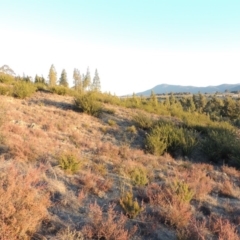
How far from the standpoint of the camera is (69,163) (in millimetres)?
7988

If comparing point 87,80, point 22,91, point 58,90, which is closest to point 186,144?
point 22,91

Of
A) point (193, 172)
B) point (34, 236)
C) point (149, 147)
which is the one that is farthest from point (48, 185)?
point (149, 147)

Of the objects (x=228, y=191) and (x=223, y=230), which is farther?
(x=228, y=191)

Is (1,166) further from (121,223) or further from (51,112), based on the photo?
(51,112)

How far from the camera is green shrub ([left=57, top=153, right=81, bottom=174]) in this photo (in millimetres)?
7805

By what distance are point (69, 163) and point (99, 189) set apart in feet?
4.49

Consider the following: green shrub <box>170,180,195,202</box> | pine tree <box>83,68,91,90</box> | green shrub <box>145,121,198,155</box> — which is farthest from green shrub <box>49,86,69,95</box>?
pine tree <box>83,68,91,90</box>

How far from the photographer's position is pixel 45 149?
360 inches

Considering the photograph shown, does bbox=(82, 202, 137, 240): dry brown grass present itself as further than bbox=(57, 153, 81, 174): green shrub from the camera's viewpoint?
No

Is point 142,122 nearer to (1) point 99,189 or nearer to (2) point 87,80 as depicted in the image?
(1) point 99,189

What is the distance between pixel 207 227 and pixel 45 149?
17.4 feet

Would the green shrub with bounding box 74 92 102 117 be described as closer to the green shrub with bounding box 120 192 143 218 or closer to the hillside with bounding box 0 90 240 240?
the hillside with bounding box 0 90 240 240

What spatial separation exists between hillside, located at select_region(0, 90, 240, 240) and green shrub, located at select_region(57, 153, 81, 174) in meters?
0.03

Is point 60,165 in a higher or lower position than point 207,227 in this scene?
higher
